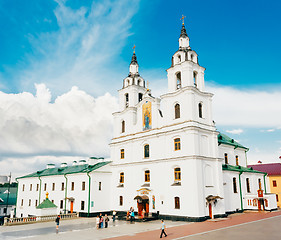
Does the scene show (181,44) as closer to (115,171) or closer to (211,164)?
(211,164)

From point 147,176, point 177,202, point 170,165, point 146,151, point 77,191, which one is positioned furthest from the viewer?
point 77,191

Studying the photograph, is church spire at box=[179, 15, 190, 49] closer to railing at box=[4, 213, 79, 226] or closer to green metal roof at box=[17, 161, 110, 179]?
green metal roof at box=[17, 161, 110, 179]

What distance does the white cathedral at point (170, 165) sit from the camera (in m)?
30.8

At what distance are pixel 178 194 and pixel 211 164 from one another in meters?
5.39

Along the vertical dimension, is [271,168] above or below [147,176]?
above

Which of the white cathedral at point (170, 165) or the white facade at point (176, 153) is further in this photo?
the white cathedral at point (170, 165)

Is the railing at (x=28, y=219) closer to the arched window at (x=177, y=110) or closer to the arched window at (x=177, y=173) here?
the arched window at (x=177, y=173)

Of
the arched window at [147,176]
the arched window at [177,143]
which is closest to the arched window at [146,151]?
the arched window at [147,176]

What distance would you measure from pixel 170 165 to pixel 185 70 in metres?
11.9

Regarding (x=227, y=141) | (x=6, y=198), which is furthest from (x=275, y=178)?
(x=6, y=198)

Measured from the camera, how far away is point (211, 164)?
105 ft

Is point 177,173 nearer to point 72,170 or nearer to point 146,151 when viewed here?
point 146,151

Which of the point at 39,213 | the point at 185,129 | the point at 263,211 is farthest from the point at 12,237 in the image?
the point at 263,211

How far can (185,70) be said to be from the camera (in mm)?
33719
